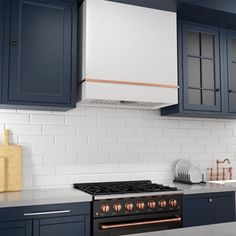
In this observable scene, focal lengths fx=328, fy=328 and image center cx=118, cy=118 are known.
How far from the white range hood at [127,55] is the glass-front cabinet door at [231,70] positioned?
744 millimetres

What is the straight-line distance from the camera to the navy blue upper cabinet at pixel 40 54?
8.37 ft

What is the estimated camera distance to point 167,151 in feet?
11.4

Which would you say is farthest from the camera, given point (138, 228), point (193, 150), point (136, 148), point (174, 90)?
point (193, 150)

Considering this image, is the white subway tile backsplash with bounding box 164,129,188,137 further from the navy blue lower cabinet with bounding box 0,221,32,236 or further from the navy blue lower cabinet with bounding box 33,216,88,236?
the navy blue lower cabinet with bounding box 0,221,32,236

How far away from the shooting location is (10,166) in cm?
276

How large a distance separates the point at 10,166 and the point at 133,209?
109cm

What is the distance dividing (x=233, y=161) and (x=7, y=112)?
8.52ft

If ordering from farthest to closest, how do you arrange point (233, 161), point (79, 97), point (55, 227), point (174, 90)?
point (233, 161)
point (174, 90)
point (79, 97)
point (55, 227)

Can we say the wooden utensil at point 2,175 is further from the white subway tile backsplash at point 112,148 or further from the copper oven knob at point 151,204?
the copper oven knob at point 151,204

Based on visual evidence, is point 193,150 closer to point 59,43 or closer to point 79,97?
point 79,97

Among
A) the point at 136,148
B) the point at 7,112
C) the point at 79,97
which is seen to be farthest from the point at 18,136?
the point at 136,148

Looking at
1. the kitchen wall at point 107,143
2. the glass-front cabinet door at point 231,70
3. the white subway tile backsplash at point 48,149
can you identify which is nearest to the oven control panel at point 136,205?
the kitchen wall at point 107,143

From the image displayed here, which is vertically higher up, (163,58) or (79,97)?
(163,58)

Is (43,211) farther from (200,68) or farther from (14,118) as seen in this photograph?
(200,68)
